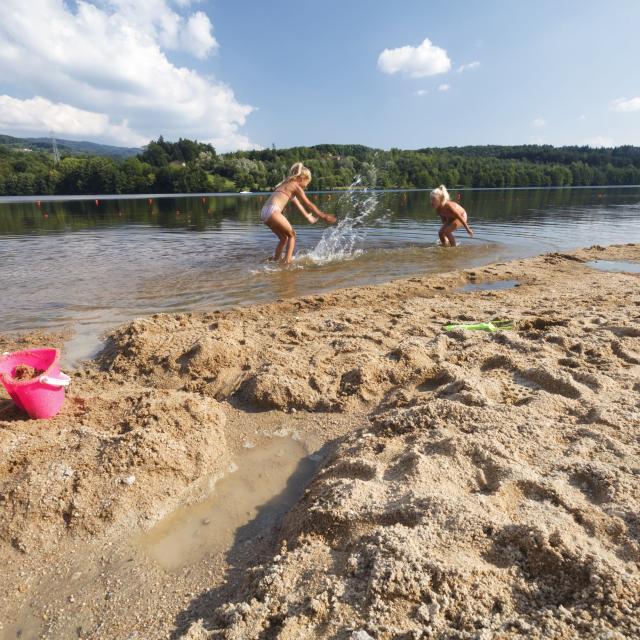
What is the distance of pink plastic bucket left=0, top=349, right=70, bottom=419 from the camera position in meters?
3.28

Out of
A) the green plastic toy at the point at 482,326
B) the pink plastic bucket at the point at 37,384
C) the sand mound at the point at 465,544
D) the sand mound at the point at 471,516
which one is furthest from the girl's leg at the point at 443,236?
the pink plastic bucket at the point at 37,384

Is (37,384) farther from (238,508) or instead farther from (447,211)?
(447,211)

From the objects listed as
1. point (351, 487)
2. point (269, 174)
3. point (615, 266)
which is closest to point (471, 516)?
point (351, 487)

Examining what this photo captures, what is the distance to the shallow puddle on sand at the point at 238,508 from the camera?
8.16 ft

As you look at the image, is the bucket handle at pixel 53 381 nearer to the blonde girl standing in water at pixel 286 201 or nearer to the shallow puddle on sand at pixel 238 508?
the shallow puddle on sand at pixel 238 508

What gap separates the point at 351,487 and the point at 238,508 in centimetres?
85

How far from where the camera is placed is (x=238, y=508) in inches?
110

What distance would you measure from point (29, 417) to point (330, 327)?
11.2 feet

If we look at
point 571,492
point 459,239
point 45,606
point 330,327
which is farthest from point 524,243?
point 45,606

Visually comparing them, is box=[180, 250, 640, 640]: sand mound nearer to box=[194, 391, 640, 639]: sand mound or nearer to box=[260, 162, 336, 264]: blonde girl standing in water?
box=[194, 391, 640, 639]: sand mound

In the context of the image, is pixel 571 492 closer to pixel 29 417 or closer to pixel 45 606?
pixel 45 606

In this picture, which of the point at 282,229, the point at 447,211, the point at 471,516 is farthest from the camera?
the point at 447,211

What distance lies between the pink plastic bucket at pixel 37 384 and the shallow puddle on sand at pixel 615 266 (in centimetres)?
1116

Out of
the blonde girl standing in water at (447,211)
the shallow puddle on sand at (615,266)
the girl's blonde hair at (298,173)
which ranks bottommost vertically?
the shallow puddle on sand at (615,266)
